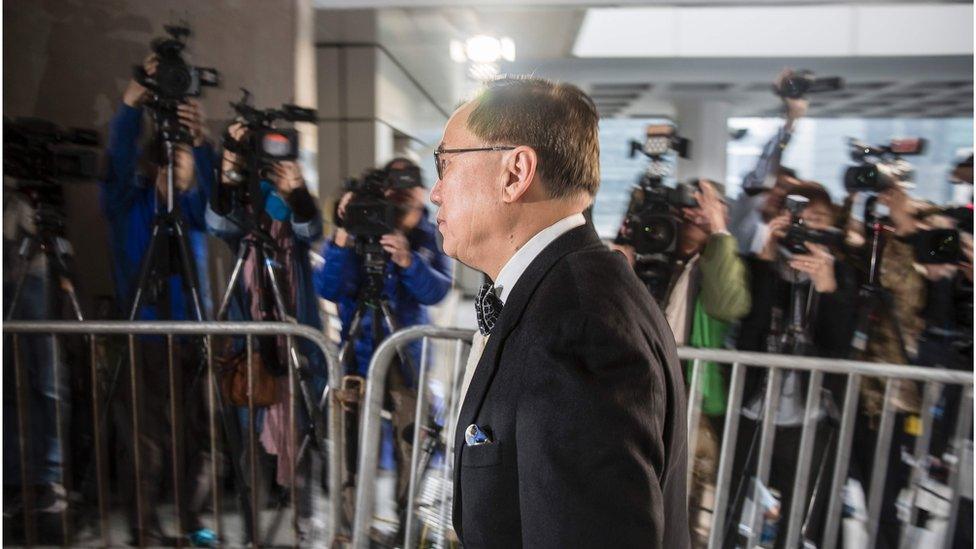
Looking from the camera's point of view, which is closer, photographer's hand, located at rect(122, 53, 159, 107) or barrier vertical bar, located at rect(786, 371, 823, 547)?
barrier vertical bar, located at rect(786, 371, 823, 547)

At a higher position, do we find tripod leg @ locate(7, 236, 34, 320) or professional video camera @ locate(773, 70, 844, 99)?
professional video camera @ locate(773, 70, 844, 99)

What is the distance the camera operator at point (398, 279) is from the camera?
305cm

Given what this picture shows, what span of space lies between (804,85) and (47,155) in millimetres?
2991

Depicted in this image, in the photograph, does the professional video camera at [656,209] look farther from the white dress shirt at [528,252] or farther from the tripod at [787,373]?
the white dress shirt at [528,252]

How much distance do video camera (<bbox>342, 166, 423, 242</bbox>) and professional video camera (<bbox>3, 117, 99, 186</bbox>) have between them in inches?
40.4

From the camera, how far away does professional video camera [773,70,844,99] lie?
3.07 meters

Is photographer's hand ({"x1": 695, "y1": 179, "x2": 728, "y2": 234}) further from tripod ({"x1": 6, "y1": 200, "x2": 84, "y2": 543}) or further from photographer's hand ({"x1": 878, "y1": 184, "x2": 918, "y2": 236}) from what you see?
tripod ({"x1": 6, "y1": 200, "x2": 84, "y2": 543})

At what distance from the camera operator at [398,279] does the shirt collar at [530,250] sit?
2010 millimetres

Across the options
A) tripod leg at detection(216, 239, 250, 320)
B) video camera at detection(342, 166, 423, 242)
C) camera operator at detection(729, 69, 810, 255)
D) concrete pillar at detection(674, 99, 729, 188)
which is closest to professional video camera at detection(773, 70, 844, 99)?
camera operator at detection(729, 69, 810, 255)

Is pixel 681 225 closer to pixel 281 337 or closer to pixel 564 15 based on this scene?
pixel 564 15

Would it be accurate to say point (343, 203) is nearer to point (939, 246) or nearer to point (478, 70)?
point (478, 70)

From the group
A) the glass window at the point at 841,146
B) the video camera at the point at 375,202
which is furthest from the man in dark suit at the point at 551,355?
the glass window at the point at 841,146

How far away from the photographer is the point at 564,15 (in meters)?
3.24

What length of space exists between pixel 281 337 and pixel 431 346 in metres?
0.57
